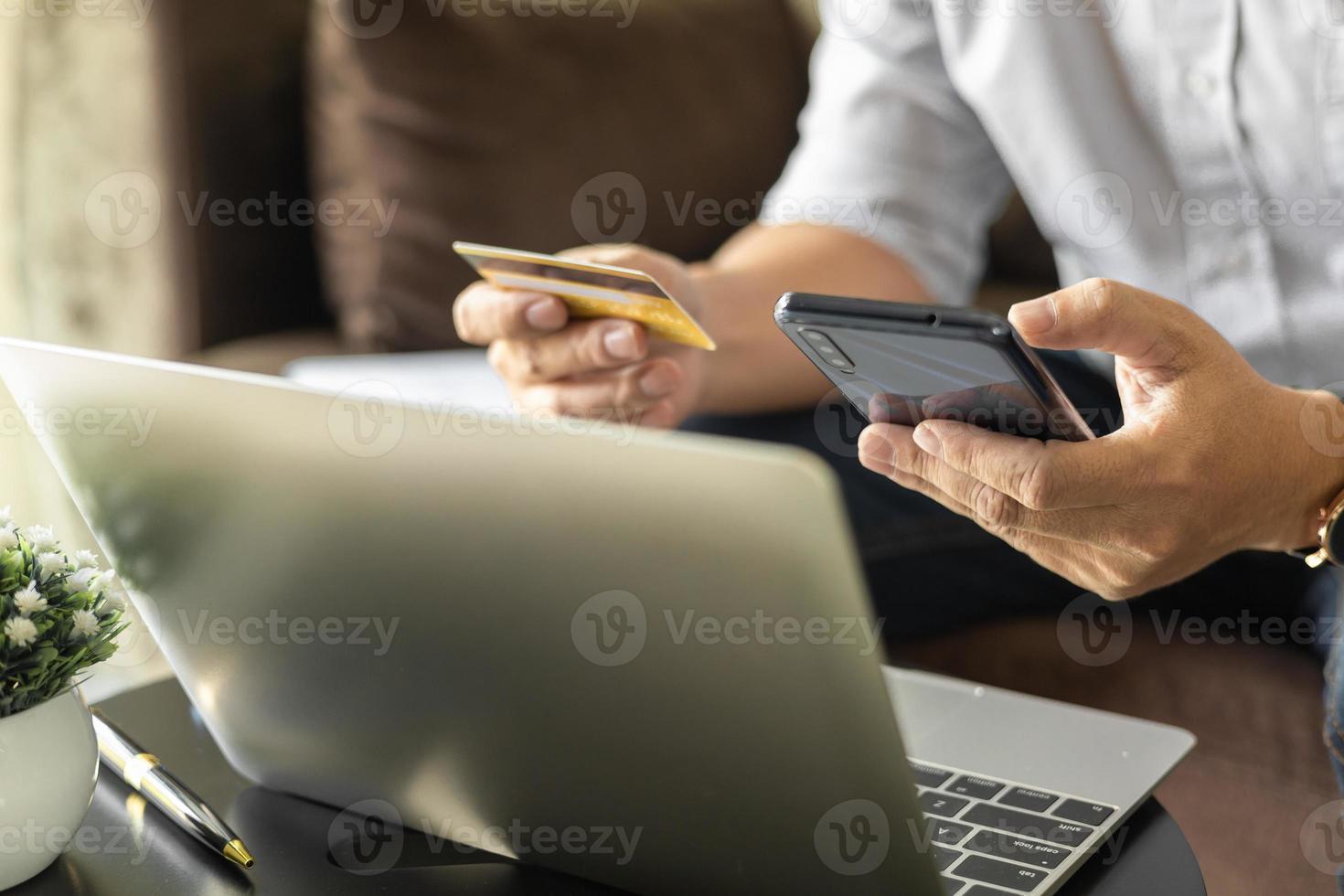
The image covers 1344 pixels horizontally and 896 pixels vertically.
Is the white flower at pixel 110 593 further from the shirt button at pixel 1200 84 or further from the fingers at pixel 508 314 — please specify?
the shirt button at pixel 1200 84

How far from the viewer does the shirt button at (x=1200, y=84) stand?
3.32ft

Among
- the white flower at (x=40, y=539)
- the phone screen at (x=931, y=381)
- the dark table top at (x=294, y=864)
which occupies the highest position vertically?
the phone screen at (x=931, y=381)

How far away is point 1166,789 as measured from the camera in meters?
0.94

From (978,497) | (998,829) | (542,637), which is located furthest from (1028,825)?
(542,637)

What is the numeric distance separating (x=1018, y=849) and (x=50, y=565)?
0.44m

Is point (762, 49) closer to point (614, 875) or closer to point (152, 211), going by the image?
point (152, 211)

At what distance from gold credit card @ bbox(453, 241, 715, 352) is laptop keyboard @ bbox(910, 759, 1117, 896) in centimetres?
29

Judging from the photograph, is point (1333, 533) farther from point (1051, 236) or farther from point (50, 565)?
point (50, 565)

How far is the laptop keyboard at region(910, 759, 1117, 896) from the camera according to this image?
1.72ft

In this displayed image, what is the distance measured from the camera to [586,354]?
0.86 metres

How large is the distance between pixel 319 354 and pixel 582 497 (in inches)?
42.8

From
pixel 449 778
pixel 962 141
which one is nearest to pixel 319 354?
pixel 962 141

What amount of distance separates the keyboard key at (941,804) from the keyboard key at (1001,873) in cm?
4

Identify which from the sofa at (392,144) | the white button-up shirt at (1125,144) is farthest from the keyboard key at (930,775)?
the sofa at (392,144)
